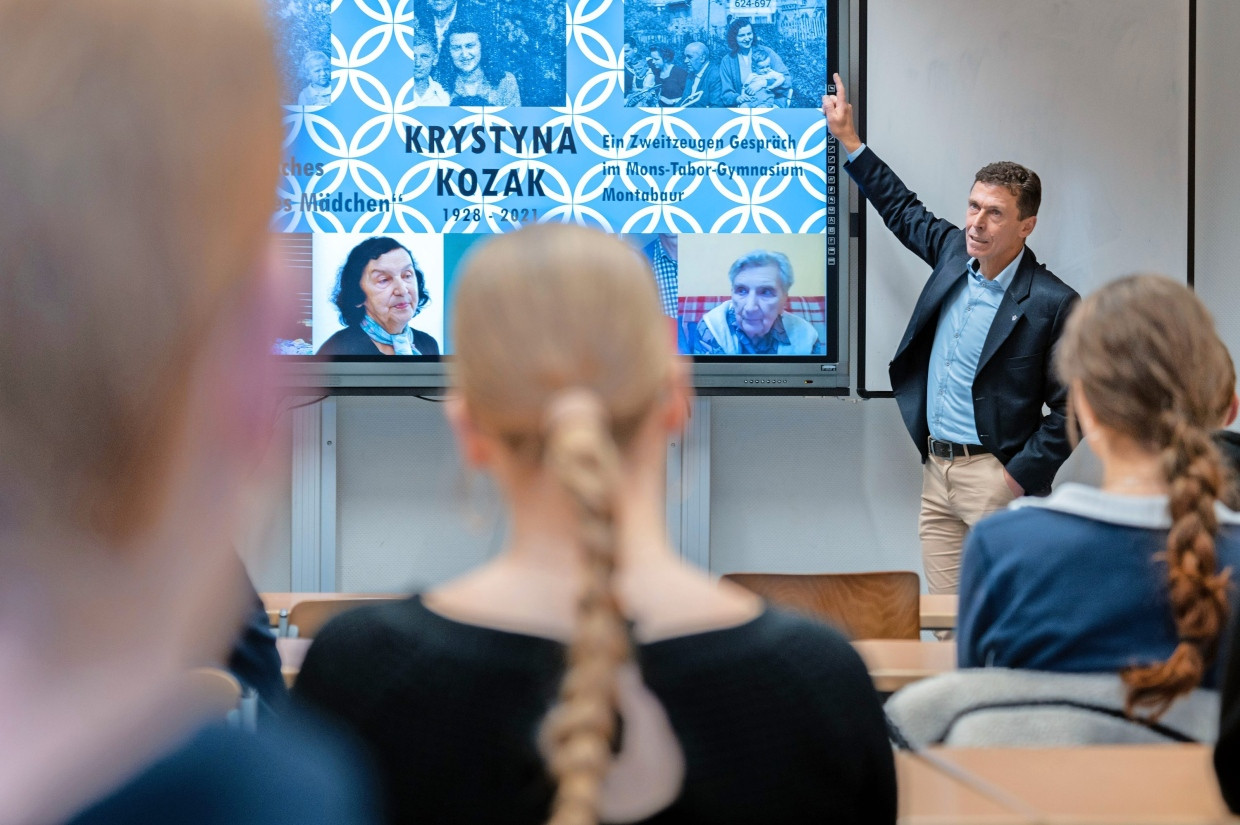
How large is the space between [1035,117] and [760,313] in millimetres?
1470

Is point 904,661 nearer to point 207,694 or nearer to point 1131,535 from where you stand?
point 1131,535

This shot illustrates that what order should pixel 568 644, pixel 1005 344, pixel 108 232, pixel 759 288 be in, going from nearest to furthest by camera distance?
pixel 108 232 < pixel 568 644 < pixel 1005 344 < pixel 759 288

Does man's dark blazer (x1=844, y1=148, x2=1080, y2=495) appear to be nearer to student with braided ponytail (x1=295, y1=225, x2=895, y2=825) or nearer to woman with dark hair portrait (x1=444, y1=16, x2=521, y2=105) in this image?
woman with dark hair portrait (x1=444, y1=16, x2=521, y2=105)

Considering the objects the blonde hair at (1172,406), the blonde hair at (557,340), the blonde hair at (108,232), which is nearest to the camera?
the blonde hair at (108,232)

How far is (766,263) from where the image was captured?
14.8 ft

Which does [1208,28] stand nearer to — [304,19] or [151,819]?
[304,19]

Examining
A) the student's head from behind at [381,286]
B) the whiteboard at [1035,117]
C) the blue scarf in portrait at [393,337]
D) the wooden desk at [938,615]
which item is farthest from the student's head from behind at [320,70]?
the wooden desk at [938,615]

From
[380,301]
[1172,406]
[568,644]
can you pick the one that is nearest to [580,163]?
[380,301]

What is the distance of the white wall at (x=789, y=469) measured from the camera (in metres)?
4.71

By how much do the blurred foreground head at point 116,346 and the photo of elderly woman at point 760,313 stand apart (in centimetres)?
413

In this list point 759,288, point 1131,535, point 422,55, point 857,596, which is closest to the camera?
point 1131,535

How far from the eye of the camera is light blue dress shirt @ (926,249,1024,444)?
13.9 ft

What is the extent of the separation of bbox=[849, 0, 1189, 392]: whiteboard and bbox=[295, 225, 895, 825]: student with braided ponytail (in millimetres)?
3729

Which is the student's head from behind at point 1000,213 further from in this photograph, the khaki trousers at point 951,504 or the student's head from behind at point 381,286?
the student's head from behind at point 381,286
